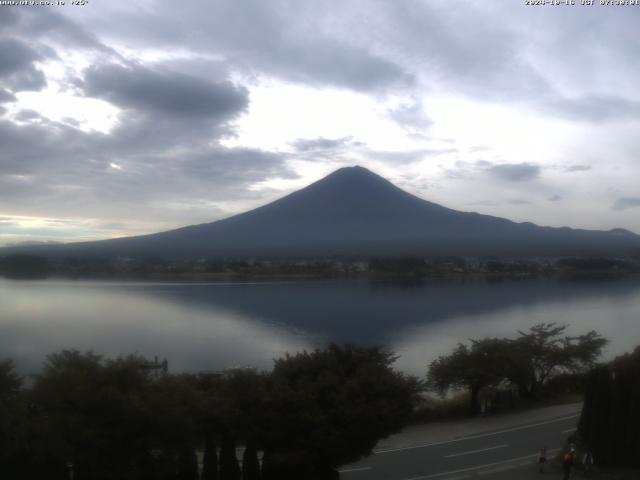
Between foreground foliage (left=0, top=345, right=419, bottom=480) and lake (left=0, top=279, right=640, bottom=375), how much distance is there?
8.65 meters

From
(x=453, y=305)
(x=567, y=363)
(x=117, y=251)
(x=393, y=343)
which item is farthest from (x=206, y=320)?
(x=117, y=251)

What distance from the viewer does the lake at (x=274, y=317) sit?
17891 millimetres

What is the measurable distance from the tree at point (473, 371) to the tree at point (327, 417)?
503 centimetres

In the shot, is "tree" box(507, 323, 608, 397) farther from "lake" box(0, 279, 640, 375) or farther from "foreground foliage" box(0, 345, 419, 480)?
"foreground foliage" box(0, 345, 419, 480)

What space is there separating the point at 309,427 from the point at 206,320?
19625 millimetres

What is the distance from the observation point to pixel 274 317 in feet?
83.3

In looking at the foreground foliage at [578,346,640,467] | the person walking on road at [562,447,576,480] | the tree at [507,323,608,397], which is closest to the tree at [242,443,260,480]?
the person walking on road at [562,447,576,480]

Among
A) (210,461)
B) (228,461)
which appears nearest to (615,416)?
(228,461)

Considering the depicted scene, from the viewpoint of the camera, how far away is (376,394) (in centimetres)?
632

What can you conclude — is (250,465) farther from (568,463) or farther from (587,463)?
(587,463)

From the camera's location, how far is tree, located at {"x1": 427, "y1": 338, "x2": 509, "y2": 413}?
11320 mm

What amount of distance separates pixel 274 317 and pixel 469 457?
17869 mm

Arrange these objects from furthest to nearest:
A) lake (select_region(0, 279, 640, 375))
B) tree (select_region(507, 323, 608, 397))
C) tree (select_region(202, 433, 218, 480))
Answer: lake (select_region(0, 279, 640, 375)) < tree (select_region(507, 323, 608, 397)) < tree (select_region(202, 433, 218, 480))

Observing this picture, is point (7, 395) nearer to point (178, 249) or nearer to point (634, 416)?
point (634, 416)
